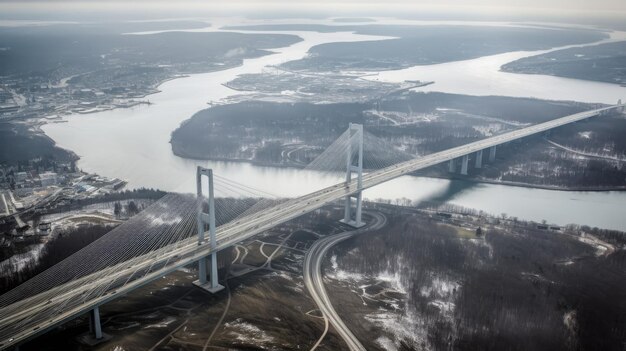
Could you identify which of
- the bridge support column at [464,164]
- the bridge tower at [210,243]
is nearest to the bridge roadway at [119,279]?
the bridge tower at [210,243]

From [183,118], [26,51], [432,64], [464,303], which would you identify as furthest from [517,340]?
[26,51]

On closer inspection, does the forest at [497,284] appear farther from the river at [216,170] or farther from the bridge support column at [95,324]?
the bridge support column at [95,324]

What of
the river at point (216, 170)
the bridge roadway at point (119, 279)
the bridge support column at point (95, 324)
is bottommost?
the river at point (216, 170)

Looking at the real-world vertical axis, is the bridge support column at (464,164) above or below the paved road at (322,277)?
above

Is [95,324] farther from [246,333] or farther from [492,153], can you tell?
[492,153]

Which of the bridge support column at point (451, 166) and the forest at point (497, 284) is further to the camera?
the bridge support column at point (451, 166)

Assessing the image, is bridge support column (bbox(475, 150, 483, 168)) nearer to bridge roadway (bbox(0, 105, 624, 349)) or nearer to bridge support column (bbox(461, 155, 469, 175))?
bridge support column (bbox(461, 155, 469, 175))
